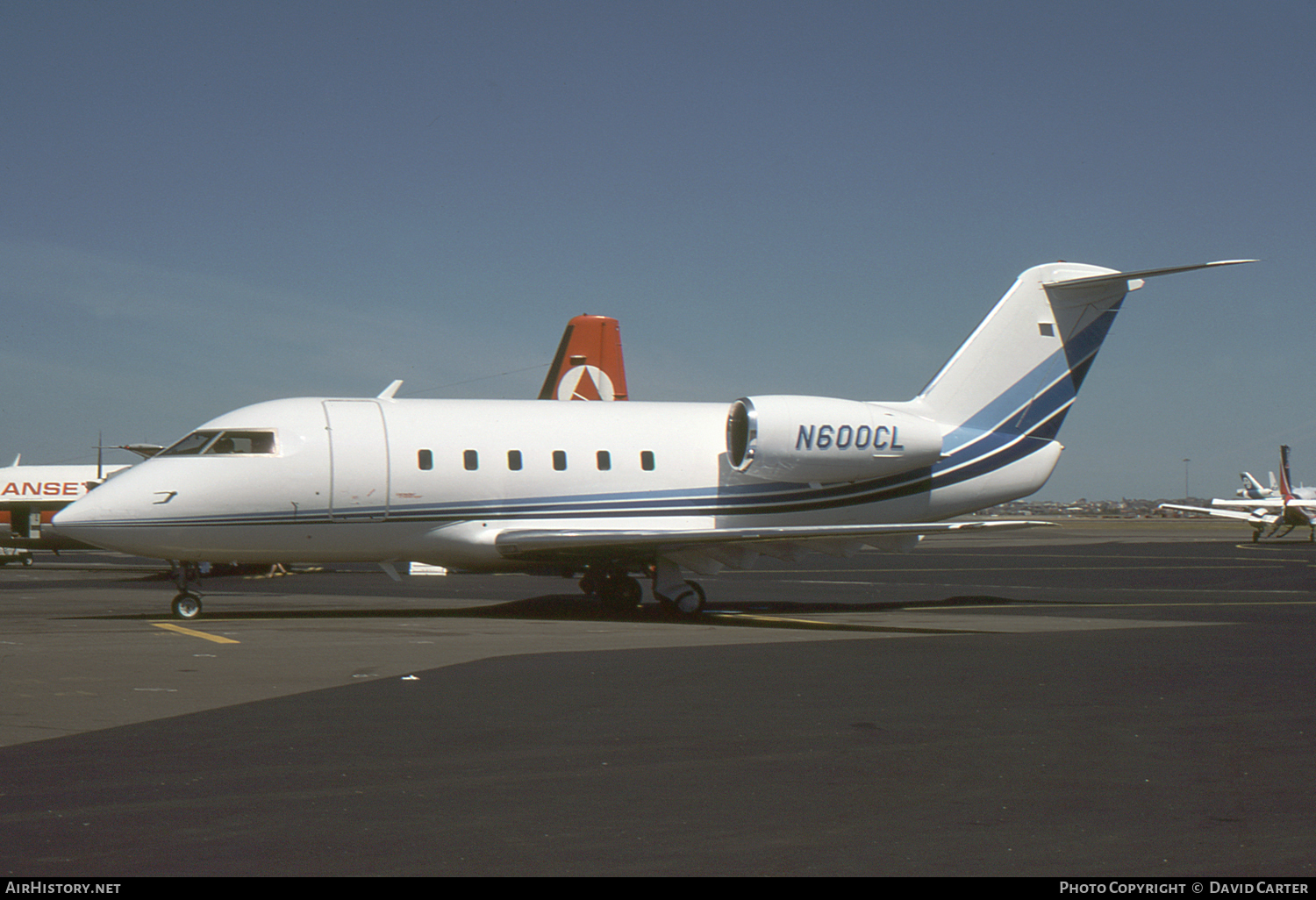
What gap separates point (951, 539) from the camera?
216 ft

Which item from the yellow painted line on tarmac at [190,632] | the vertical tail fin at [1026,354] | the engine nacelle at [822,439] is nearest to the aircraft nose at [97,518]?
the yellow painted line on tarmac at [190,632]

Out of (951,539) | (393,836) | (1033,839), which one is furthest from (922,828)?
(951,539)

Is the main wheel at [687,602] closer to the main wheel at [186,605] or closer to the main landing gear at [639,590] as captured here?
the main landing gear at [639,590]

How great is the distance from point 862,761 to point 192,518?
1231 cm

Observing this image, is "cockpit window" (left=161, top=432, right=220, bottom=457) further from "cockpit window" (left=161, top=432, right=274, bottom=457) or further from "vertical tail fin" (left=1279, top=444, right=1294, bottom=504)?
"vertical tail fin" (left=1279, top=444, right=1294, bottom=504)

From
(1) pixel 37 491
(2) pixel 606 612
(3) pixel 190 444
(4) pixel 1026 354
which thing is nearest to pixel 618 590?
(2) pixel 606 612

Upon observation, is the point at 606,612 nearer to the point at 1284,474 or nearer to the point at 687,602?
the point at 687,602

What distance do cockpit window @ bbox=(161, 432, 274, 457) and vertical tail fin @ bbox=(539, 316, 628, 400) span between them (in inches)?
372

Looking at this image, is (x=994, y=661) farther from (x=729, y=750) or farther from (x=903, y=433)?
(x=903, y=433)

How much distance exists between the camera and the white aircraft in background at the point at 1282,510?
182ft

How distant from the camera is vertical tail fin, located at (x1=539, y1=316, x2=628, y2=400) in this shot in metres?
25.7

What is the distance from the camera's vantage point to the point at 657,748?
748cm

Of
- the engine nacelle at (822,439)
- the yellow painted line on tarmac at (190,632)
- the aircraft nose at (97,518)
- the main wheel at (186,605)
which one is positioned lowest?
the yellow painted line on tarmac at (190,632)

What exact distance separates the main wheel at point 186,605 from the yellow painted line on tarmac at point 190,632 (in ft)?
1.93
